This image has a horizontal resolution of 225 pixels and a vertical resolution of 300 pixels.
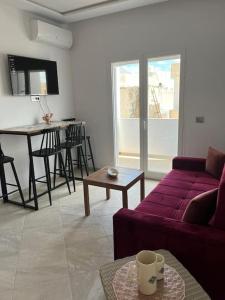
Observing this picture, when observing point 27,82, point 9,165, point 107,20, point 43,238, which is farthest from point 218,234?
point 107,20

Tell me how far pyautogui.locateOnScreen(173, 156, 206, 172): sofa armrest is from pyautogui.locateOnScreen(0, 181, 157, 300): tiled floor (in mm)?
771

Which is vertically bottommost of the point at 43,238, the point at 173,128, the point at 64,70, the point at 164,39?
the point at 43,238

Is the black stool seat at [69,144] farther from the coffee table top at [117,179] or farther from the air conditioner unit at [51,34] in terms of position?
the air conditioner unit at [51,34]

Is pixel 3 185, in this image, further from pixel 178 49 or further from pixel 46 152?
pixel 178 49

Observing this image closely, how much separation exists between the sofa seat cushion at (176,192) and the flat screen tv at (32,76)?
8.28ft

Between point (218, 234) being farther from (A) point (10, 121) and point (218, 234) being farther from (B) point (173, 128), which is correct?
(A) point (10, 121)

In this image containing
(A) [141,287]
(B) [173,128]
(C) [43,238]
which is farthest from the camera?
(B) [173,128]

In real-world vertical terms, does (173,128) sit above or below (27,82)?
below

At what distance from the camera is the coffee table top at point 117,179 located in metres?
2.61

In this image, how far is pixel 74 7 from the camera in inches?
143

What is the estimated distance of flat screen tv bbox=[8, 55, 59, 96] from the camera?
135 inches

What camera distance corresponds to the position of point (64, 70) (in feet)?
14.5

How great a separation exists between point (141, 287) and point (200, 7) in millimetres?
3572

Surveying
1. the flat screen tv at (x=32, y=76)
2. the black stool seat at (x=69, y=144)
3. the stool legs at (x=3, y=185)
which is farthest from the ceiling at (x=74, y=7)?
the stool legs at (x=3, y=185)
